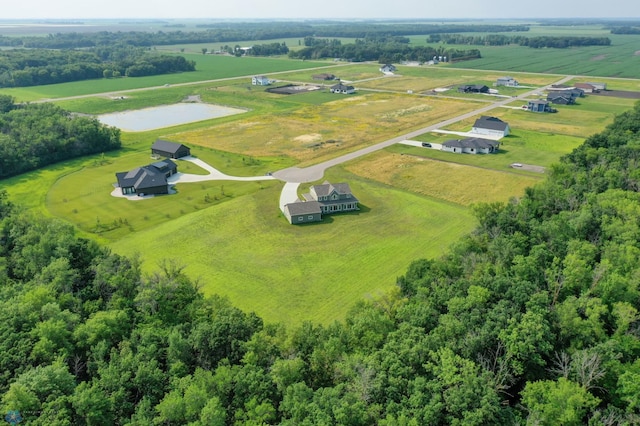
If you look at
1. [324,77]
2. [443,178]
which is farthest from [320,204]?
[324,77]

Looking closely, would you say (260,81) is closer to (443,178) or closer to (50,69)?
(50,69)

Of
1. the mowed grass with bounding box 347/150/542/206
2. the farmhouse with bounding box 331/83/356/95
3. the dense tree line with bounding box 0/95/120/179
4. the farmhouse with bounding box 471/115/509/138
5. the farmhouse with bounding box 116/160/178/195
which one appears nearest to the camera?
the mowed grass with bounding box 347/150/542/206

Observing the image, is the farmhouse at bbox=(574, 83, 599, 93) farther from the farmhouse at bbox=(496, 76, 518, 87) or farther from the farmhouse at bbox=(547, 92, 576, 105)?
the farmhouse at bbox=(496, 76, 518, 87)

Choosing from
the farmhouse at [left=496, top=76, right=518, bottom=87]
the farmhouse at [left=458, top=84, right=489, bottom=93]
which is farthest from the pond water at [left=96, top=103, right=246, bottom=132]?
the farmhouse at [left=496, top=76, right=518, bottom=87]

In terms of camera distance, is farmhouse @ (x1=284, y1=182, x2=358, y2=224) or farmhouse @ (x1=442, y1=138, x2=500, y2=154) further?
farmhouse @ (x1=442, y1=138, x2=500, y2=154)

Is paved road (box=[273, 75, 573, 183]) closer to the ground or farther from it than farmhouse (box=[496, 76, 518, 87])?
closer to the ground

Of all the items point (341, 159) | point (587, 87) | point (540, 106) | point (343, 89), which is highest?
point (587, 87)

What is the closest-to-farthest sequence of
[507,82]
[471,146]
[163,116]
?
[471,146] < [163,116] < [507,82]
